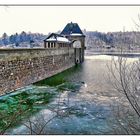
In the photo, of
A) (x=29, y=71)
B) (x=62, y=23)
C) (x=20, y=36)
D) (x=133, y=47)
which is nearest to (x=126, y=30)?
(x=133, y=47)

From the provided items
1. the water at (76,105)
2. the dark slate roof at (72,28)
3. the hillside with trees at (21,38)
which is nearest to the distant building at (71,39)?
the dark slate roof at (72,28)

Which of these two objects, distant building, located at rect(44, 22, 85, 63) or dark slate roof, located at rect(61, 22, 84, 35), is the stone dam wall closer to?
distant building, located at rect(44, 22, 85, 63)

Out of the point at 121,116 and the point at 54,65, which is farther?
the point at 54,65

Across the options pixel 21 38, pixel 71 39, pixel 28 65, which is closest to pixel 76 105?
pixel 21 38

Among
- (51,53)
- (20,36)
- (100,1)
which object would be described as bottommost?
(51,53)

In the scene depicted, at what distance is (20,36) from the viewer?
376cm

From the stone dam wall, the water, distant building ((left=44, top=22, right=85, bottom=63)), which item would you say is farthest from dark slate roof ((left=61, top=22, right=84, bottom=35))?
the stone dam wall

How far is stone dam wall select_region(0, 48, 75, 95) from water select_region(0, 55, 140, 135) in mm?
543

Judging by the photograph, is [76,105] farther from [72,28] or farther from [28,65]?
[28,65]

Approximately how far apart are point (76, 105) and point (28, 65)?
2.20 meters

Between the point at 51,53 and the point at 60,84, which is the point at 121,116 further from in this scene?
the point at 51,53

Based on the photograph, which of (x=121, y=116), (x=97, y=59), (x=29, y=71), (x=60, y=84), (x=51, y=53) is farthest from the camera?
(x=51, y=53)

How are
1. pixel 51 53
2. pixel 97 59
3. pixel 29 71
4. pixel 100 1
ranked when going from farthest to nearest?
pixel 51 53 < pixel 29 71 < pixel 97 59 < pixel 100 1

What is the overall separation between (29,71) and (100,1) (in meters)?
2.66
